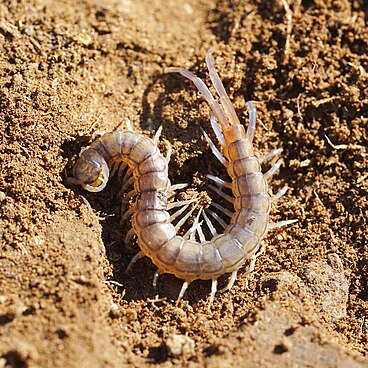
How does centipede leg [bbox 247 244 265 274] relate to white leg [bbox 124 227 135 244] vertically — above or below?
above

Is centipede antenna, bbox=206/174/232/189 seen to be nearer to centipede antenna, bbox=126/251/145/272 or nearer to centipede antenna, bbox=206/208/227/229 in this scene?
centipede antenna, bbox=206/208/227/229

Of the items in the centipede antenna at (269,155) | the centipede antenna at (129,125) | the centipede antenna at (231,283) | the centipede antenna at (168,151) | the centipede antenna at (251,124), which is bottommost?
the centipede antenna at (231,283)

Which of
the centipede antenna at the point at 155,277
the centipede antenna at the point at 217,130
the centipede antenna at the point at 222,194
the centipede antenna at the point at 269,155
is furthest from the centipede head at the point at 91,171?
the centipede antenna at the point at 269,155

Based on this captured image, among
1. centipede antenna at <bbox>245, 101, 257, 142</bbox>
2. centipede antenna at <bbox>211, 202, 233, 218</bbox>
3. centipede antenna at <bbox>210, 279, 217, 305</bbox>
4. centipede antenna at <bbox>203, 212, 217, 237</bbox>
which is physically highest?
centipede antenna at <bbox>245, 101, 257, 142</bbox>

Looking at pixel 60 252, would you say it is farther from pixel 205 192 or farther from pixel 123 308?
pixel 205 192

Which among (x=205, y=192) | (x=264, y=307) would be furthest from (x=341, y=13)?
(x=264, y=307)

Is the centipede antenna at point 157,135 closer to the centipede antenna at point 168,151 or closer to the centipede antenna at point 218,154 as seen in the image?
the centipede antenna at point 168,151

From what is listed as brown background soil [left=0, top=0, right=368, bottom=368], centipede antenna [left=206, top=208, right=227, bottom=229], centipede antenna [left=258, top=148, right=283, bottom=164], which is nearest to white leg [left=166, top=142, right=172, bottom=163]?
brown background soil [left=0, top=0, right=368, bottom=368]
